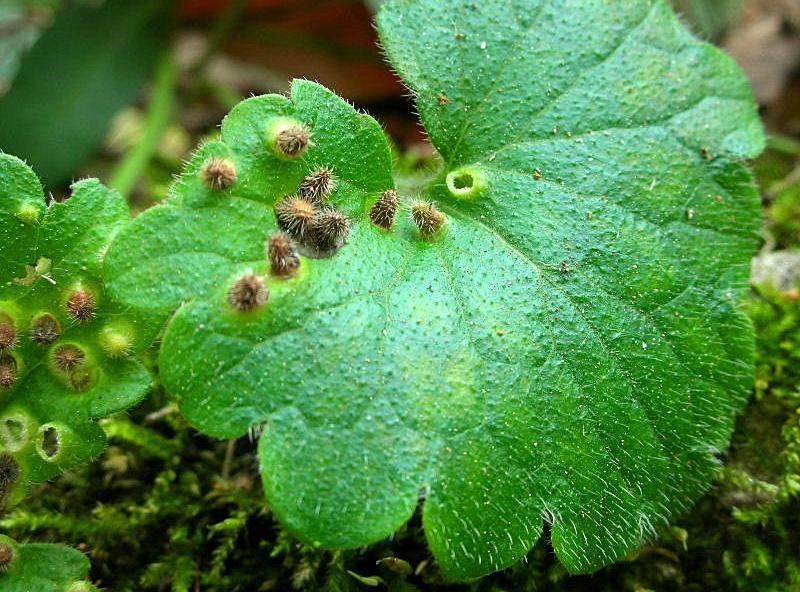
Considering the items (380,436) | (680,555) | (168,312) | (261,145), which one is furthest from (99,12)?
(680,555)

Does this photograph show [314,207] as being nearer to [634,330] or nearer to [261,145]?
[261,145]

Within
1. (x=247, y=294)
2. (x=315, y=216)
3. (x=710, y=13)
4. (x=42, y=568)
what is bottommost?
Answer: (x=42, y=568)

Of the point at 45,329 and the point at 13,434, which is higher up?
the point at 45,329

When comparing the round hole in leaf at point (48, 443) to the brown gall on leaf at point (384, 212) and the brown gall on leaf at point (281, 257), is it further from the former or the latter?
the brown gall on leaf at point (384, 212)

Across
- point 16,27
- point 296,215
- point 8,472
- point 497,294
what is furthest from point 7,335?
point 16,27

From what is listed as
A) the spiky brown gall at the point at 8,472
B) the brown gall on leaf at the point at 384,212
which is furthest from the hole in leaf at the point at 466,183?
the spiky brown gall at the point at 8,472

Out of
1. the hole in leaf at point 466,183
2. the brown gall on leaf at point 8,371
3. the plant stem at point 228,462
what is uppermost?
the hole in leaf at point 466,183

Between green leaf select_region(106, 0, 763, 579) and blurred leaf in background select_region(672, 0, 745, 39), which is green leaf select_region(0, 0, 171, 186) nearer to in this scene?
green leaf select_region(106, 0, 763, 579)

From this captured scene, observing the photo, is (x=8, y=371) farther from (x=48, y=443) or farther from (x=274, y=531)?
(x=274, y=531)
